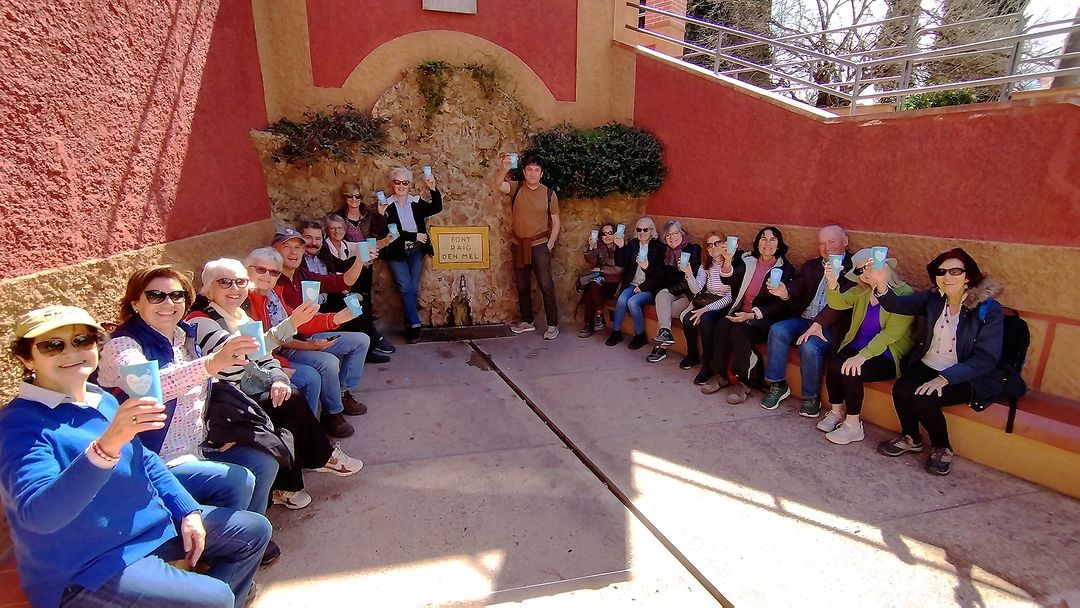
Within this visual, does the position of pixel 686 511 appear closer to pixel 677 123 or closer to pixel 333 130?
pixel 677 123

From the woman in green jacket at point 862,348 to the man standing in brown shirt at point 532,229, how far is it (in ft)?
9.21

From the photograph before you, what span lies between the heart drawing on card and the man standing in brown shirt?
4294 millimetres

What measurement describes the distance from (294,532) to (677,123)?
16.3ft

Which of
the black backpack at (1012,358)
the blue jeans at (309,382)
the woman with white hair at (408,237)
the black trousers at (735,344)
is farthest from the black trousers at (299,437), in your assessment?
the black backpack at (1012,358)

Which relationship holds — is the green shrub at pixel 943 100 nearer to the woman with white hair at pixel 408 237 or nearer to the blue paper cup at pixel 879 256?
the blue paper cup at pixel 879 256

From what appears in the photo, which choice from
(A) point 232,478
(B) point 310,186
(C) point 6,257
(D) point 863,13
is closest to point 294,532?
(A) point 232,478

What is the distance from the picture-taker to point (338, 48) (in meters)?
5.34

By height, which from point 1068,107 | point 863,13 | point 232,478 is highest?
point 863,13

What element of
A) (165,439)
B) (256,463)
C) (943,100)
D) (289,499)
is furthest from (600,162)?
(943,100)

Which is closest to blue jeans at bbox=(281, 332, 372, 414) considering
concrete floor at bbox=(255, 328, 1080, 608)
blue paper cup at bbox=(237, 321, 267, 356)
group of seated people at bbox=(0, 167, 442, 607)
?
group of seated people at bbox=(0, 167, 442, 607)

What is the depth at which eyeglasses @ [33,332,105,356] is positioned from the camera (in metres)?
1.65

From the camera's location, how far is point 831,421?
12.3 feet

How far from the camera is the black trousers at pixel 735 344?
4312 mm

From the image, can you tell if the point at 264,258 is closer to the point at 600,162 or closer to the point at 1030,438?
the point at 600,162
